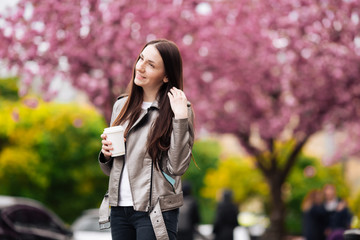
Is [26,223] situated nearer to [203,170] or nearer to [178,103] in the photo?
[178,103]

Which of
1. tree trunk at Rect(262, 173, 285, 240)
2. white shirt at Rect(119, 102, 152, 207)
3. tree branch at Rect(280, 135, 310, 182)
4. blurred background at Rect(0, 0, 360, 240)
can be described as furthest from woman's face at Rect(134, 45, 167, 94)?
tree trunk at Rect(262, 173, 285, 240)

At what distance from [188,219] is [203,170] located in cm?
2775

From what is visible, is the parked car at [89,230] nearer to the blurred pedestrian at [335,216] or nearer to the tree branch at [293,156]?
the blurred pedestrian at [335,216]

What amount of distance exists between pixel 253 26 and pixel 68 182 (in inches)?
610

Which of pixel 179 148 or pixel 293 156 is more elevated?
pixel 179 148

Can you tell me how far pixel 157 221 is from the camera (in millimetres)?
2971

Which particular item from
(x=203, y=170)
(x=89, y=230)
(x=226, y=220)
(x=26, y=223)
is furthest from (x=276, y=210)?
(x=203, y=170)

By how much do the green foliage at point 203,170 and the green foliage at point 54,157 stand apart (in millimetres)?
9468

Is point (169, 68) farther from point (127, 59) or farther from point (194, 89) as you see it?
point (194, 89)

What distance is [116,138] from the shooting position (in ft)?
9.89

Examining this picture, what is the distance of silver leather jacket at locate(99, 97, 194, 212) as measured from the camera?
9.81 feet

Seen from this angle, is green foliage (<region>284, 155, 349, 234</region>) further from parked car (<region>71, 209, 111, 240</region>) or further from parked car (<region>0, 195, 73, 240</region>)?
parked car (<region>0, 195, 73, 240</region>)

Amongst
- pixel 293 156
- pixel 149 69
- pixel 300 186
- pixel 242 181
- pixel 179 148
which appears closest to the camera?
pixel 179 148

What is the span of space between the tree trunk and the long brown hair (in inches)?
443
